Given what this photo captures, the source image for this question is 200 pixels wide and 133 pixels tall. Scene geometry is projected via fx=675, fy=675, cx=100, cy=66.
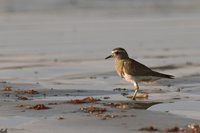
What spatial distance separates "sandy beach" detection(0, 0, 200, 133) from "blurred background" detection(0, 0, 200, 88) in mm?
24

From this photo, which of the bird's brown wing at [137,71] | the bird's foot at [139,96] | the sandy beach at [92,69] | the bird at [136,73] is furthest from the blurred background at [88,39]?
the bird's foot at [139,96]

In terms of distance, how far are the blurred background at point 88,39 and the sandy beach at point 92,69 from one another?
0.02m

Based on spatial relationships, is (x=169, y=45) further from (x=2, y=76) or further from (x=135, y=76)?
(x=135, y=76)

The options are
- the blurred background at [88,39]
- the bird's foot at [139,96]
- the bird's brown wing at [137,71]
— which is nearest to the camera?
the bird's foot at [139,96]

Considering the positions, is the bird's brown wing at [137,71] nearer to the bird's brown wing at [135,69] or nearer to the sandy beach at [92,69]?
the bird's brown wing at [135,69]

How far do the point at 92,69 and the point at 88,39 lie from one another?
5.12 m

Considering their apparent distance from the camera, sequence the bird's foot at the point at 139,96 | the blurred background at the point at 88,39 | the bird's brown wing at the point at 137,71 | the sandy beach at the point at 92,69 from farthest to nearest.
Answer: the blurred background at the point at 88,39
the bird's brown wing at the point at 137,71
the bird's foot at the point at 139,96
the sandy beach at the point at 92,69

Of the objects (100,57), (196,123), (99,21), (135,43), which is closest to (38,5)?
(99,21)

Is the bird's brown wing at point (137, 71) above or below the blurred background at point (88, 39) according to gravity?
below

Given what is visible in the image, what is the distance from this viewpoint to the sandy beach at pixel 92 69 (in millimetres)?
8922

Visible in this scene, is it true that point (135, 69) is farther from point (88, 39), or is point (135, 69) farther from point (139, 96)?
point (88, 39)

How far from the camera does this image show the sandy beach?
8.92m

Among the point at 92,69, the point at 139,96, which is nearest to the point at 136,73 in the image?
the point at 139,96

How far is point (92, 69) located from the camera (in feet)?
50.0
